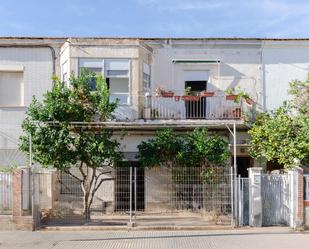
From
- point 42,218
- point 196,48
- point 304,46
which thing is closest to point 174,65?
point 196,48

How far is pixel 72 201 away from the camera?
18.4 metres

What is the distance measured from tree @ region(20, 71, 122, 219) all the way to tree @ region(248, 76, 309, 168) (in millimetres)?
5314

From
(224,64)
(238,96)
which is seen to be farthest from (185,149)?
(224,64)

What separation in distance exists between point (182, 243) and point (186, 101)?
769cm

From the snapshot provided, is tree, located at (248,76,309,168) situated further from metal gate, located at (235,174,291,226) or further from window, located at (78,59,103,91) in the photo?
window, located at (78,59,103,91)

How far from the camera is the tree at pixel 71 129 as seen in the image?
1559 cm

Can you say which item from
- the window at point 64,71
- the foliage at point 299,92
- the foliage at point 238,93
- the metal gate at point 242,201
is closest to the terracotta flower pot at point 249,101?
the foliage at point 238,93

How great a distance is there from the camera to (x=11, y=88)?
19.8m

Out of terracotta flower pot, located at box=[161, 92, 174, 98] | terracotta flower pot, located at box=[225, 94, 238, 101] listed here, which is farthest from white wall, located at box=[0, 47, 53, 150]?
terracotta flower pot, located at box=[225, 94, 238, 101]

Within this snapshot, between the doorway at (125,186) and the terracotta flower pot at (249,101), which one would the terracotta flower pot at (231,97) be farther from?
the doorway at (125,186)

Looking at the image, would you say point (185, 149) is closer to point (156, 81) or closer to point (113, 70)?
point (156, 81)

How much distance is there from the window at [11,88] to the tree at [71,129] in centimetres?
394

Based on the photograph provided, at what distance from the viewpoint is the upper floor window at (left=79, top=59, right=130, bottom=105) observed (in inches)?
730

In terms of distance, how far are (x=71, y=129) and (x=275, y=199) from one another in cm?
717
